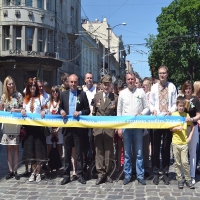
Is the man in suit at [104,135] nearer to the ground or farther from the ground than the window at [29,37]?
nearer to the ground

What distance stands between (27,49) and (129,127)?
22.2 m

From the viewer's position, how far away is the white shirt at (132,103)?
6.27 meters

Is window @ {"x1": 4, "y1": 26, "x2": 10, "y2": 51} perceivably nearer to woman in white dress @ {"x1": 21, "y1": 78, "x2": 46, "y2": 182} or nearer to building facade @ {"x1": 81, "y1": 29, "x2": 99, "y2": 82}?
building facade @ {"x1": 81, "y1": 29, "x2": 99, "y2": 82}

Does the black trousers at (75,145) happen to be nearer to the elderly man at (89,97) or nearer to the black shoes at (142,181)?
the elderly man at (89,97)

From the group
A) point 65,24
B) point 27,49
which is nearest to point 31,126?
point 27,49

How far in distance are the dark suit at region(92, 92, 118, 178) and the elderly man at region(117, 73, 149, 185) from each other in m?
0.20

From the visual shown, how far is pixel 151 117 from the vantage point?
20.7ft

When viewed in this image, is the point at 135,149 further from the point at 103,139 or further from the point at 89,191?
the point at 89,191

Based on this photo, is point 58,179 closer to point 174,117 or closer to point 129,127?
point 129,127

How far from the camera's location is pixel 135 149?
6.39 m

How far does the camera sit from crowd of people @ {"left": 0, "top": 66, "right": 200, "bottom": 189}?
6.24 metres

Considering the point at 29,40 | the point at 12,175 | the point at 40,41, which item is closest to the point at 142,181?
the point at 12,175

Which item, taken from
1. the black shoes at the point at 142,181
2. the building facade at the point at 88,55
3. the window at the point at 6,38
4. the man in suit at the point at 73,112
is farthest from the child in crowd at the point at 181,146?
the building facade at the point at 88,55

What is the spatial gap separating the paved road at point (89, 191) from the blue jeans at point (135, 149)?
0.24 m
